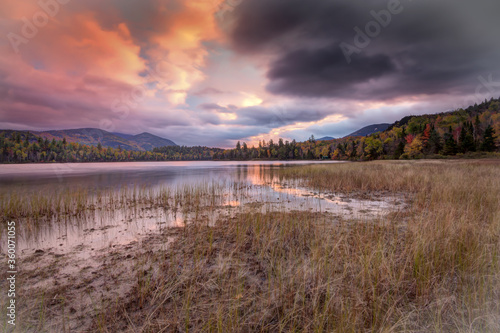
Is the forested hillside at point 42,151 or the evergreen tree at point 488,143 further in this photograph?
the forested hillside at point 42,151

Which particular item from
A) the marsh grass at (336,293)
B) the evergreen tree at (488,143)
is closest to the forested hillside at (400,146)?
the evergreen tree at (488,143)

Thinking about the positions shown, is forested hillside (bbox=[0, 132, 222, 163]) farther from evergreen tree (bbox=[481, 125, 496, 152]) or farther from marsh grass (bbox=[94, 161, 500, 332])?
evergreen tree (bbox=[481, 125, 496, 152])

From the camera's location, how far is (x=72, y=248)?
22.4 ft

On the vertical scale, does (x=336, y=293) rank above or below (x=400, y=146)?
below

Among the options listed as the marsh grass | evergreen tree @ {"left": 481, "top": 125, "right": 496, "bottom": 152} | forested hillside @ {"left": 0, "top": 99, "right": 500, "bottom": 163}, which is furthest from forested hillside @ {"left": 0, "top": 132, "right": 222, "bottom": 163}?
evergreen tree @ {"left": 481, "top": 125, "right": 496, "bottom": 152}

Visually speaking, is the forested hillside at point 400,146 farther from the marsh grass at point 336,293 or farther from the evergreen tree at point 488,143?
the marsh grass at point 336,293

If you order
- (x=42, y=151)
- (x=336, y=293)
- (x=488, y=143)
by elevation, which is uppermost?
(x=42, y=151)

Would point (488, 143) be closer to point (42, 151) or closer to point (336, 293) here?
point (336, 293)

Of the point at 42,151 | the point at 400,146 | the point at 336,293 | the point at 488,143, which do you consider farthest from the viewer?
the point at 42,151

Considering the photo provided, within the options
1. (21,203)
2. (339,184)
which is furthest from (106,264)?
(339,184)

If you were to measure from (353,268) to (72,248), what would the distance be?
8.99m

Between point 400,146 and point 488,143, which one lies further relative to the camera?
point 400,146

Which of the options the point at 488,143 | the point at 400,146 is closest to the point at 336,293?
the point at 488,143

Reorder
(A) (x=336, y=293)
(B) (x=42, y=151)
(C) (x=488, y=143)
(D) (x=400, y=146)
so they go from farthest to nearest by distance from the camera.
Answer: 1. (B) (x=42, y=151)
2. (D) (x=400, y=146)
3. (C) (x=488, y=143)
4. (A) (x=336, y=293)
